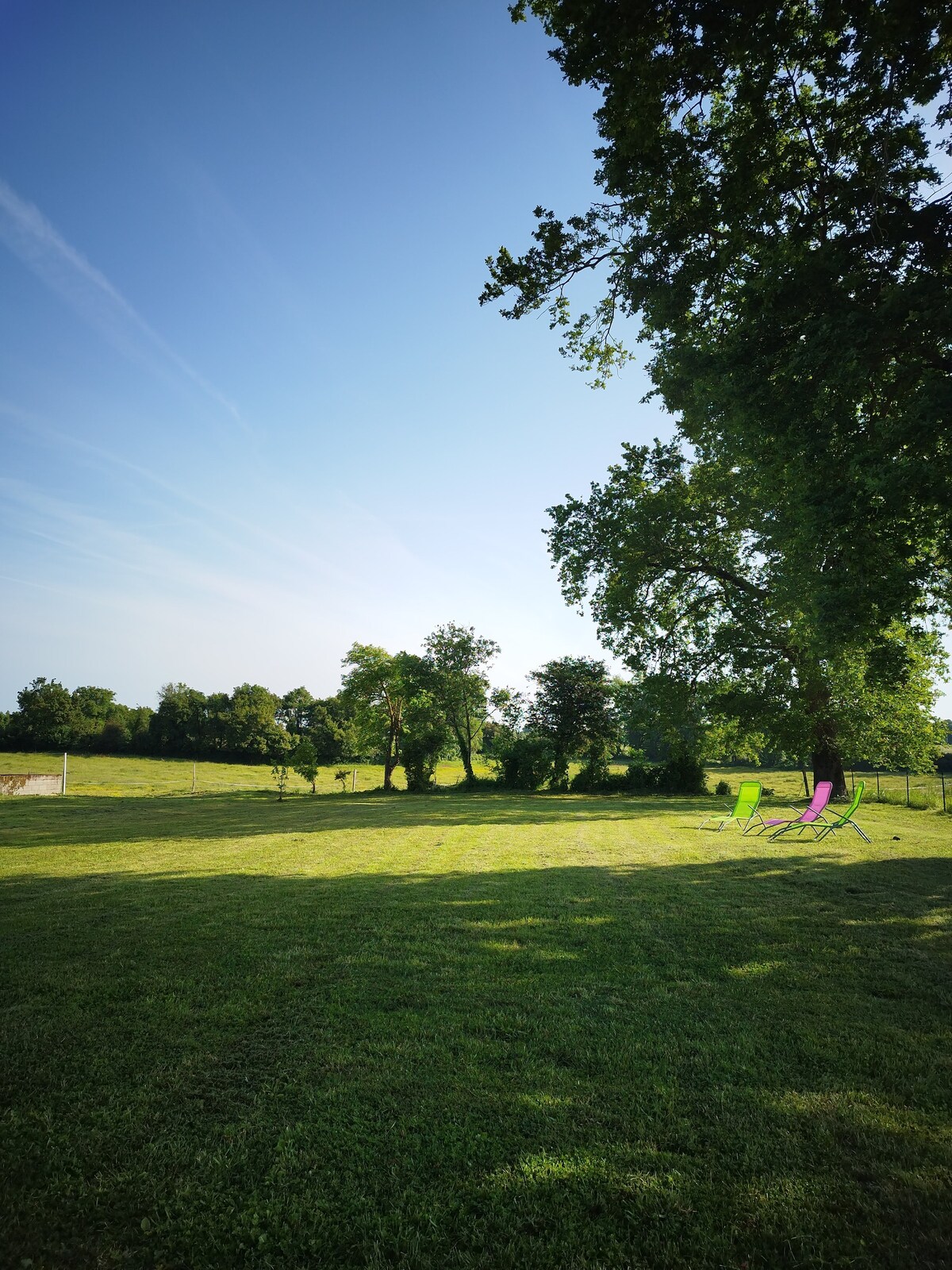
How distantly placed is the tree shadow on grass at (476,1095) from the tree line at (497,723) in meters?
10.6

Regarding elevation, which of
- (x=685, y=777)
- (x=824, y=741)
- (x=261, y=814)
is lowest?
(x=685, y=777)

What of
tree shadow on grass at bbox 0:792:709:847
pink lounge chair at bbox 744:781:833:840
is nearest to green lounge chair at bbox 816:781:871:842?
pink lounge chair at bbox 744:781:833:840

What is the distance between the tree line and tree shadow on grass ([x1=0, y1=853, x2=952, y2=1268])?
10.6 meters

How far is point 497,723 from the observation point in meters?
37.8

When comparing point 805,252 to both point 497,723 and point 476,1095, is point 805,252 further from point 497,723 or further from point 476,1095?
point 497,723

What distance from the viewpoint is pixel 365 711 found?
37.7 meters

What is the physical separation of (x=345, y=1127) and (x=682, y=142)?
11.2 metres

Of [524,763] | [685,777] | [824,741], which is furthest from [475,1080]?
[524,763]

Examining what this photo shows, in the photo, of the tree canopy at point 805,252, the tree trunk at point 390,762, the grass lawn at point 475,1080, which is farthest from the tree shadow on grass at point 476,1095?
the tree trunk at point 390,762

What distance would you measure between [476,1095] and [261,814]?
18.1 m

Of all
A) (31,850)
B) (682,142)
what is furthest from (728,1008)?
(31,850)

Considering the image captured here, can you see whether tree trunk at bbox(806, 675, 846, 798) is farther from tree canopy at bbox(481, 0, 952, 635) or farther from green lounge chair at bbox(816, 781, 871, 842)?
tree canopy at bbox(481, 0, 952, 635)

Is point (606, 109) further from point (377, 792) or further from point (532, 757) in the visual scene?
point (377, 792)

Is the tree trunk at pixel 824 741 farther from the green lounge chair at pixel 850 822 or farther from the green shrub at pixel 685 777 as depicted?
the green shrub at pixel 685 777
